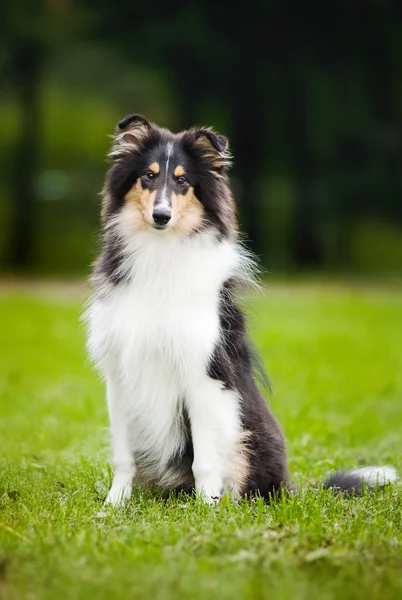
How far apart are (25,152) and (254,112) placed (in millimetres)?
6880

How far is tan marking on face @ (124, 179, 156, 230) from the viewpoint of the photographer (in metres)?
5.15

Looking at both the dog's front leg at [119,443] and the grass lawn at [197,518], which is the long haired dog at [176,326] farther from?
the grass lawn at [197,518]

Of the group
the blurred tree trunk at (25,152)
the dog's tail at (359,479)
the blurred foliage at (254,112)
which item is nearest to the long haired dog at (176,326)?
the dog's tail at (359,479)

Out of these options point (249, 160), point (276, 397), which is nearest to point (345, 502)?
point (276, 397)

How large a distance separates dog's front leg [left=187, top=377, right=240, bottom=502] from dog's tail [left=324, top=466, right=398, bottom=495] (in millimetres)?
784

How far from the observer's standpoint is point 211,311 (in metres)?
5.12

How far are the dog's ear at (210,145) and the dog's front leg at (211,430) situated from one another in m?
1.30

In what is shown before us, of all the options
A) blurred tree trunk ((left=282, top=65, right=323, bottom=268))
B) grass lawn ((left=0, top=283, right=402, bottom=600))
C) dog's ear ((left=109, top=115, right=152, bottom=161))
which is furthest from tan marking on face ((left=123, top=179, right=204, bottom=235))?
blurred tree trunk ((left=282, top=65, right=323, bottom=268))

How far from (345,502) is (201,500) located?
882mm

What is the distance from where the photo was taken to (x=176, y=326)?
16.5 feet

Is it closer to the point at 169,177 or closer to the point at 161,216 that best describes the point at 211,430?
the point at 161,216

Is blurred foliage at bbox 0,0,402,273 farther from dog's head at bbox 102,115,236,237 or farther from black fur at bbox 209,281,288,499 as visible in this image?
black fur at bbox 209,281,288,499

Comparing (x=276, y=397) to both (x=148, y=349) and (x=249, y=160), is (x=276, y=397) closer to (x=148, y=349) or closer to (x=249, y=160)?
(x=148, y=349)

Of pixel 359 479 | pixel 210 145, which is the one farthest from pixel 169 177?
pixel 359 479
